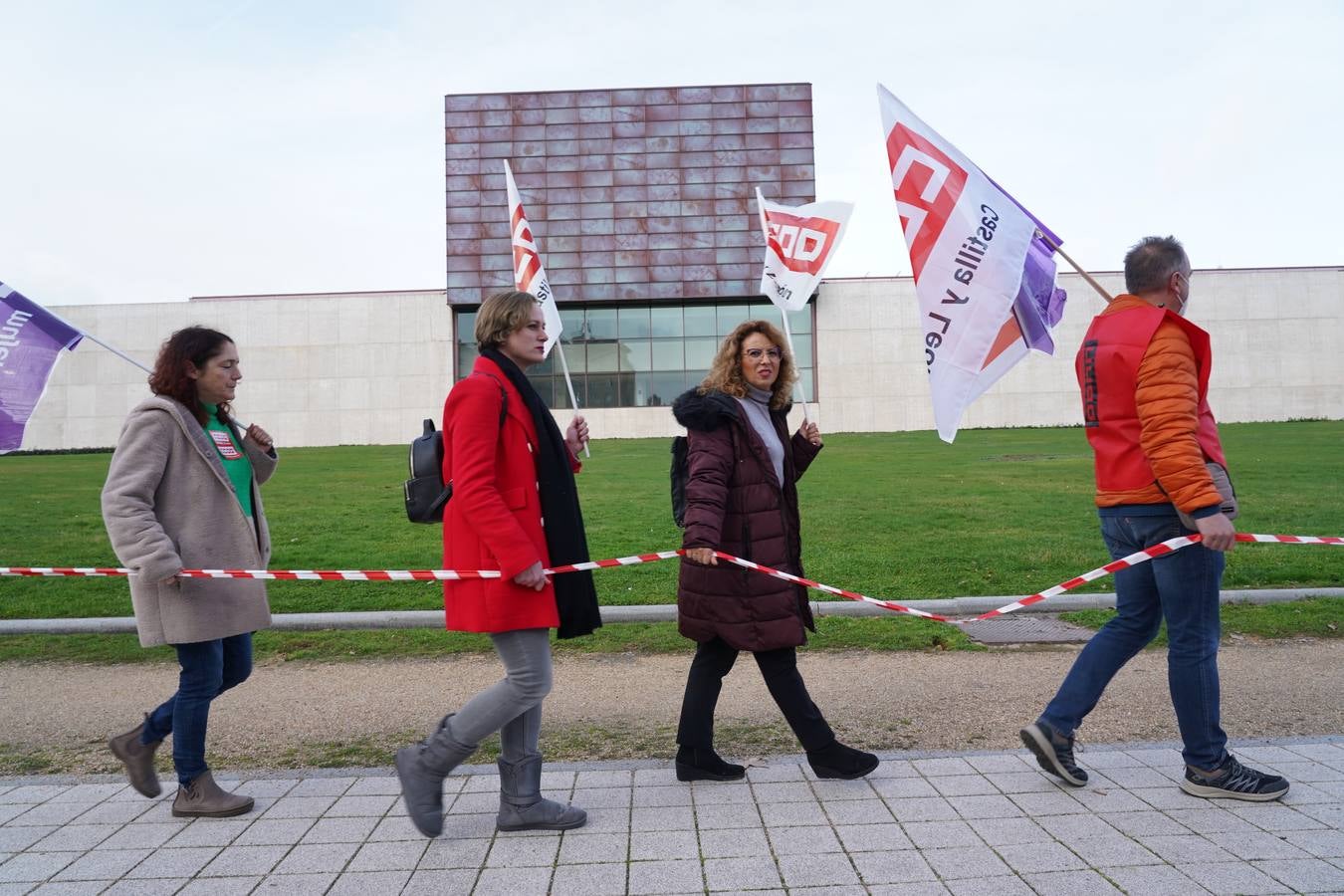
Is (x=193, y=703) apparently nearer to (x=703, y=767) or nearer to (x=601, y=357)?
(x=703, y=767)

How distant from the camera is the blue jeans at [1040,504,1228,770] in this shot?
3799 millimetres

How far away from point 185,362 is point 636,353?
41.7 meters

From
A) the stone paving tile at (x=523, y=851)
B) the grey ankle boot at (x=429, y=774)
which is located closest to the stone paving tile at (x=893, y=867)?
the stone paving tile at (x=523, y=851)

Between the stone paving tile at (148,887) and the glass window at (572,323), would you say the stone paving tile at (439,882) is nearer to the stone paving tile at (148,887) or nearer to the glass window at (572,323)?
the stone paving tile at (148,887)

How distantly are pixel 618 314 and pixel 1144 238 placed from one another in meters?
42.1

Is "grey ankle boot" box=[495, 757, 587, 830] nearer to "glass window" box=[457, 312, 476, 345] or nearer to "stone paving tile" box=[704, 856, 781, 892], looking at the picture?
"stone paving tile" box=[704, 856, 781, 892]

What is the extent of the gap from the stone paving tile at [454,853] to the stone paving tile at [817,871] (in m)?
1.03

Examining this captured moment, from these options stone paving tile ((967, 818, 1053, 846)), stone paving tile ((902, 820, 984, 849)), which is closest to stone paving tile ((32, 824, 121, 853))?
stone paving tile ((902, 820, 984, 849))

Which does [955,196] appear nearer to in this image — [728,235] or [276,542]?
[276,542]

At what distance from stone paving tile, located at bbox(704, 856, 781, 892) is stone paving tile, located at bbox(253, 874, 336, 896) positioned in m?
1.22

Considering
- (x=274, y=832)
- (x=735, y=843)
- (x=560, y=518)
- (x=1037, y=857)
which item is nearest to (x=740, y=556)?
(x=560, y=518)

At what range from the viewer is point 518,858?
11.5ft

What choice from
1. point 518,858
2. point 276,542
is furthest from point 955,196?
point 276,542

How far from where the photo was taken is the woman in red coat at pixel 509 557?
3625 mm
